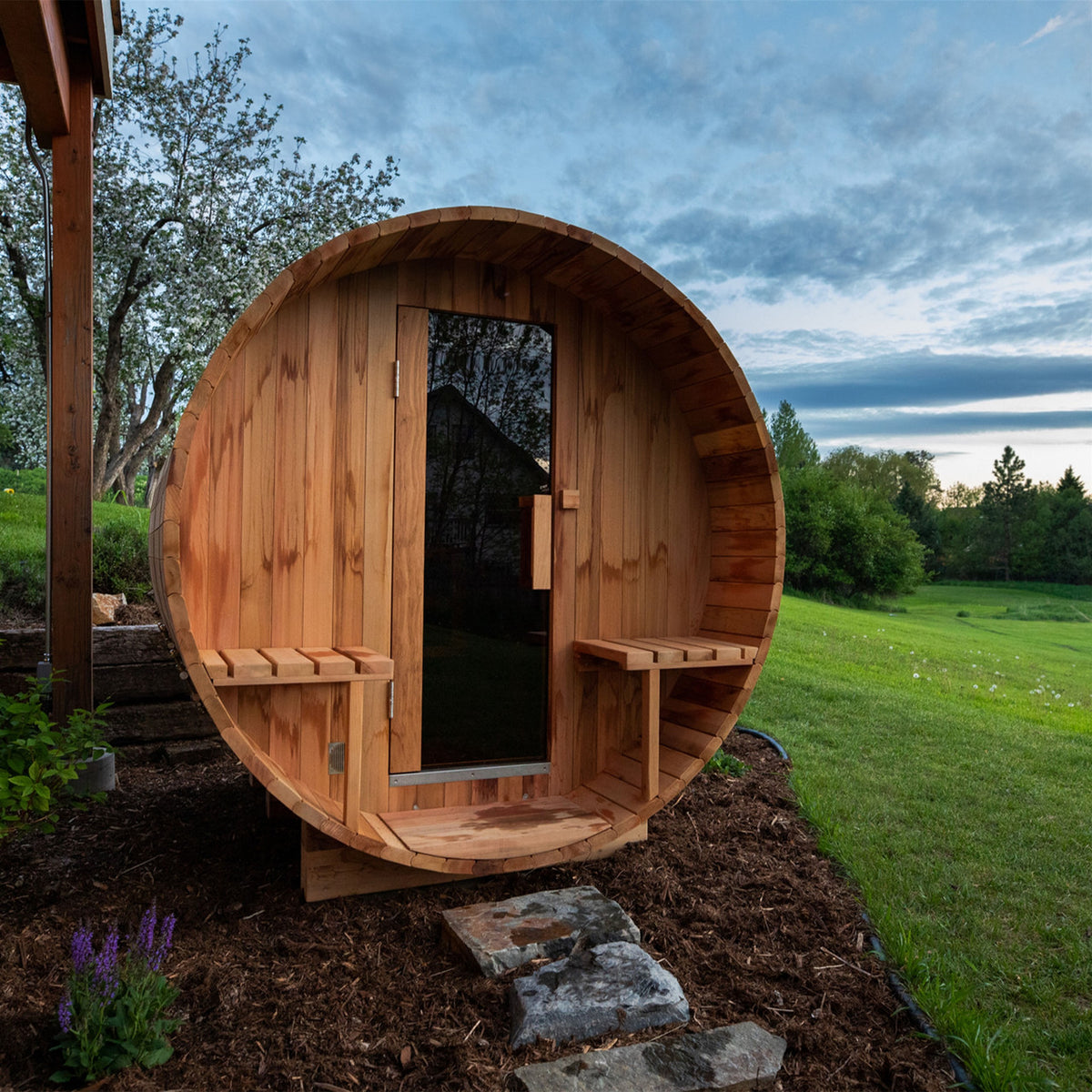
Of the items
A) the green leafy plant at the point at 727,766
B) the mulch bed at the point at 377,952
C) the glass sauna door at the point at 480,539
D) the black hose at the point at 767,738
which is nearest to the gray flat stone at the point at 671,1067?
Answer: the mulch bed at the point at 377,952

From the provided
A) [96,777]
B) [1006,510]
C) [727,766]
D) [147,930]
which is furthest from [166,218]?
[1006,510]

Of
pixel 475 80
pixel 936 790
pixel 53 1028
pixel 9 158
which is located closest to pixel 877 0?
pixel 475 80

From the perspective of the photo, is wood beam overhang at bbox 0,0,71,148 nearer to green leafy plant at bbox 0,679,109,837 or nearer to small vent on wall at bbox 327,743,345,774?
green leafy plant at bbox 0,679,109,837

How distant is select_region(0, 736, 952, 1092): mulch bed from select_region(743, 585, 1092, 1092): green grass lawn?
191 mm

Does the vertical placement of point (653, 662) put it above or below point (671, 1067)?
above

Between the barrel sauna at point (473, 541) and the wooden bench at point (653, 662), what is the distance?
1 centimetres

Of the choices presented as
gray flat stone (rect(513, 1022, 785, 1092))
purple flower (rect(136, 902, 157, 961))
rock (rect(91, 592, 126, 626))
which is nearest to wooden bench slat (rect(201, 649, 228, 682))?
Answer: purple flower (rect(136, 902, 157, 961))

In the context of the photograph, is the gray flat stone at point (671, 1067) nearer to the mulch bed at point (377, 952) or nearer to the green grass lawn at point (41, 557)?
the mulch bed at point (377, 952)

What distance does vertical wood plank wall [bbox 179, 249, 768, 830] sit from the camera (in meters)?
3.09

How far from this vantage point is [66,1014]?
206 centimetres

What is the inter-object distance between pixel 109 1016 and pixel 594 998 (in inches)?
49.6

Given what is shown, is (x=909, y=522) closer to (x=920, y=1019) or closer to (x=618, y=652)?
(x=618, y=652)

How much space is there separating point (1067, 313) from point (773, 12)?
781 inches

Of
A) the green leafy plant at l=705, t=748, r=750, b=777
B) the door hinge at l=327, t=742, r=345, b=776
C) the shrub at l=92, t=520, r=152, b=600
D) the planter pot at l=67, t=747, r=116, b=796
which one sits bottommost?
the green leafy plant at l=705, t=748, r=750, b=777
